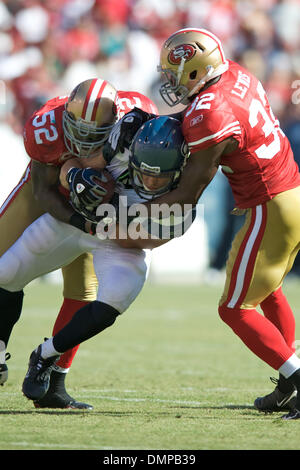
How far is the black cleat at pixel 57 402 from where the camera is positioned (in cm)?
427

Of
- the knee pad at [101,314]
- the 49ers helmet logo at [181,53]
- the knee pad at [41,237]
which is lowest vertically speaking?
the knee pad at [101,314]

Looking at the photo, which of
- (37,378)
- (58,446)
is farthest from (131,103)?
(58,446)

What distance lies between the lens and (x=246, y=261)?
12.9 feet

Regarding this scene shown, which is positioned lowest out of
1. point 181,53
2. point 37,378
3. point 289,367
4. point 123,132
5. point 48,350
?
point 37,378

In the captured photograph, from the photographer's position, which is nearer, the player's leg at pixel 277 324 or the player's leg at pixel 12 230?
the player's leg at pixel 277 324

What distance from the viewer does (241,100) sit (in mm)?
3855

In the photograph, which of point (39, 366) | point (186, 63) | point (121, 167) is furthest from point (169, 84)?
point (39, 366)

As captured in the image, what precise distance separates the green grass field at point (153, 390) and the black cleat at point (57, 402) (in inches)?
2.5

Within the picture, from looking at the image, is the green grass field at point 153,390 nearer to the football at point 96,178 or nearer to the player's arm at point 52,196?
the player's arm at point 52,196

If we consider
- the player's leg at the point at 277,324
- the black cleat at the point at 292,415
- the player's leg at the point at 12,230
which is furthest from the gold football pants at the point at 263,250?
the player's leg at the point at 12,230

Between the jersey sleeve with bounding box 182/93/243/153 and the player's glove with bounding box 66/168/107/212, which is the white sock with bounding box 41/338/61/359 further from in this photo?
the jersey sleeve with bounding box 182/93/243/153
